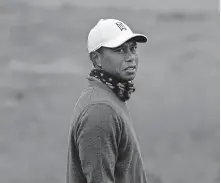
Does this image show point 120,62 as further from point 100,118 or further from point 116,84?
point 100,118

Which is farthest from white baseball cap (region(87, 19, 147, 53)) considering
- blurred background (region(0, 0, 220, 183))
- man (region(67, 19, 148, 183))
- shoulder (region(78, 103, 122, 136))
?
blurred background (region(0, 0, 220, 183))

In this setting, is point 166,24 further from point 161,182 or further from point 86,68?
point 161,182

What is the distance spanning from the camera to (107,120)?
9.28 ft

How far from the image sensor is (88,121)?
2.83 meters

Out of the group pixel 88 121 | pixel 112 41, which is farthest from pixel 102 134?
pixel 112 41

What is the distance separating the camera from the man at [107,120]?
2834 mm

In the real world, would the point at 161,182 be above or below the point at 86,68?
below

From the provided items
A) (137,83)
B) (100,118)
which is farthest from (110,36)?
(137,83)

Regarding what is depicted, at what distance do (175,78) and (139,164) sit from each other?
2.66m

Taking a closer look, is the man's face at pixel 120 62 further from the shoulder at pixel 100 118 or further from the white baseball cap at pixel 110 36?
the shoulder at pixel 100 118

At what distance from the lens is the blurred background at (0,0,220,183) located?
18.0 ft

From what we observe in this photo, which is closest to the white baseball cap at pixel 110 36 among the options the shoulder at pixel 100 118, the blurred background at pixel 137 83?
the shoulder at pixel 100 118

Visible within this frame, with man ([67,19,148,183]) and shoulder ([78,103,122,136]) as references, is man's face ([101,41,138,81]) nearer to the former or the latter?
man ([67,19,148,183])

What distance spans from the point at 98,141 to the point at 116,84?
248 millimetres
